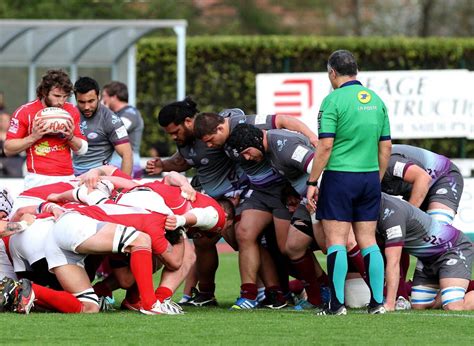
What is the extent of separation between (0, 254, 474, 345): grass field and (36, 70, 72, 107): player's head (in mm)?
2046

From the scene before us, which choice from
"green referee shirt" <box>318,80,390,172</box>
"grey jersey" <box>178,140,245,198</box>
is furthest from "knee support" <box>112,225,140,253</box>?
"grey jersey" <box>178,140,245,198</box>

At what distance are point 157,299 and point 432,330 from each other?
2.14m

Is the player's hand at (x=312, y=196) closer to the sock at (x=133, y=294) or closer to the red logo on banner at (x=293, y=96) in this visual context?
the sock at (x=133, y=294)

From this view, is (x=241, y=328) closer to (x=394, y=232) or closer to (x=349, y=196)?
(x=349, y=196)

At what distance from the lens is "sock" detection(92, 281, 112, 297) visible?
10094 millimetres

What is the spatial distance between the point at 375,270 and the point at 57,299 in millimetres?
2374

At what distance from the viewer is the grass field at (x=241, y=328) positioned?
311 inches

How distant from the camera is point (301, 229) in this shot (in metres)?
10.2

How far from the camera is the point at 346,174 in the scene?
9.30 metres

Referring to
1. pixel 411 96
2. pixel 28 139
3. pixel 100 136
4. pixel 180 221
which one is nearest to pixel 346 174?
pixel 180 221

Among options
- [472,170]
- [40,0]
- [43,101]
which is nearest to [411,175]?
[43,101]

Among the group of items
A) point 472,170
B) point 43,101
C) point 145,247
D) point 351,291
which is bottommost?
point 472,170

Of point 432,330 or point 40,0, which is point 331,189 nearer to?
point 432,330

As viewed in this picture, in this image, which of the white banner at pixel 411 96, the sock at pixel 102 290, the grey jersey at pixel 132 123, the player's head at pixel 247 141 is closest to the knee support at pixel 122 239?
the sock at pixel 102 290
